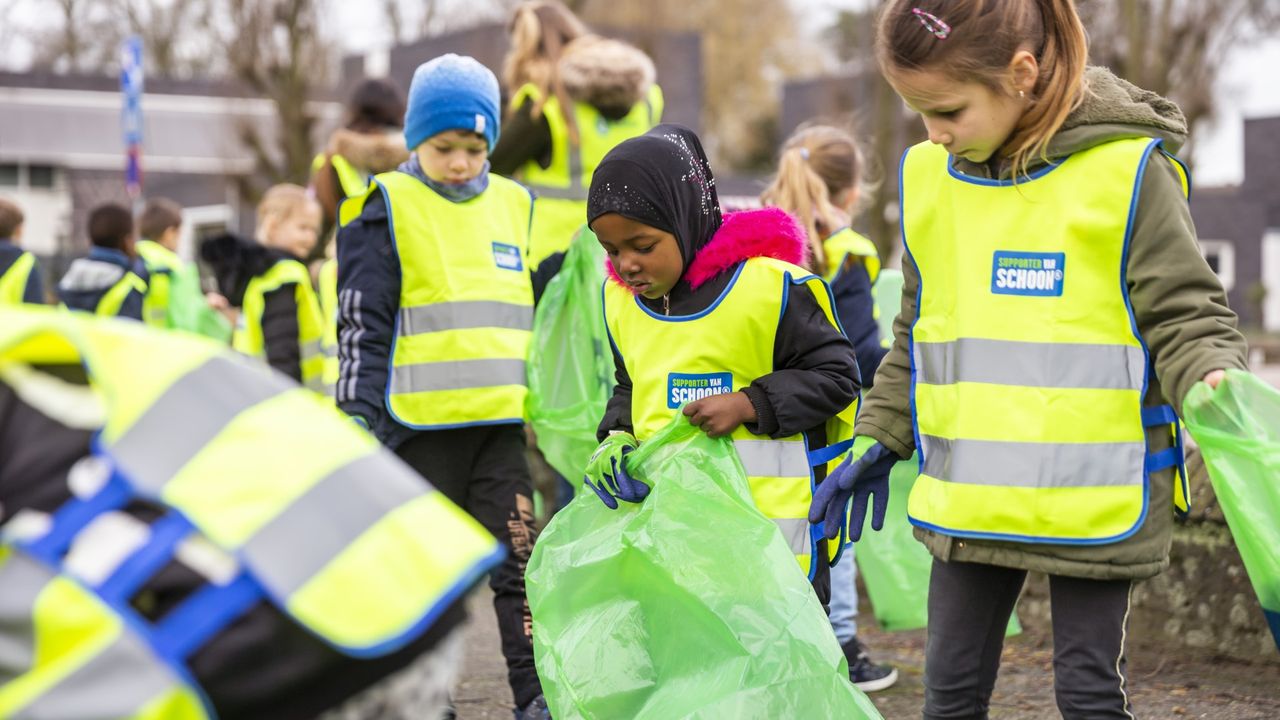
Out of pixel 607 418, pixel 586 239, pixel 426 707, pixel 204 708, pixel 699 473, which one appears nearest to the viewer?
pixel 204 708

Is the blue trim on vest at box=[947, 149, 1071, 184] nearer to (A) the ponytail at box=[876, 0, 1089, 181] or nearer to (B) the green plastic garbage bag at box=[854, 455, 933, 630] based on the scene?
(A) the ponytail at box=[876, 0, 1089, 181]

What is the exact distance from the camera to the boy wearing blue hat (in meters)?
3.99

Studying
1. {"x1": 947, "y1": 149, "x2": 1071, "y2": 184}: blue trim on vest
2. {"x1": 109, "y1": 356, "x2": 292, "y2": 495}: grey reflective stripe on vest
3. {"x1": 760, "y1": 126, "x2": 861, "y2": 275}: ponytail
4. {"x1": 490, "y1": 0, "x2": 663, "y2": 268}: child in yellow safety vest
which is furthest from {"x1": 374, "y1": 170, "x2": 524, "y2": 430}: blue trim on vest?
{"x1": 109, "y1": 356, "x2": 292, "y2": 495}: grey reflective stripe on vest

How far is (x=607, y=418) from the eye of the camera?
356 cm

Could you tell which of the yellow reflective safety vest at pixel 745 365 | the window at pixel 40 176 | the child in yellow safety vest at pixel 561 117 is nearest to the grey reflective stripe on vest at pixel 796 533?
the yellow reflective safety vest at pixel 745 365

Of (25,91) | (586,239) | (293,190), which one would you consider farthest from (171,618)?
(25,91)

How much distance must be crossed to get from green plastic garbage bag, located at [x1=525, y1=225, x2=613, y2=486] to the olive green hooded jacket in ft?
5.15

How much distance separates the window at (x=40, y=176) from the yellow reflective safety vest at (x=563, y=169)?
1344 inches

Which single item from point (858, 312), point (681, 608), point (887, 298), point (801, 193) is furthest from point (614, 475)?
point (887, 298)

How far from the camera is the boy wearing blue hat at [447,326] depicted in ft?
13.1

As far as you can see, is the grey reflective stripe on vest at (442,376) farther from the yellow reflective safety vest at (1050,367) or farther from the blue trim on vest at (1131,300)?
the blue trim on vest at (1131,300)

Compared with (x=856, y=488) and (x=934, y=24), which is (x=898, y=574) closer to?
(x=856, y=488)

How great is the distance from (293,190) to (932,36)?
199 inches

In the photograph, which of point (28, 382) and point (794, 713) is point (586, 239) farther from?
point (28, 382)
